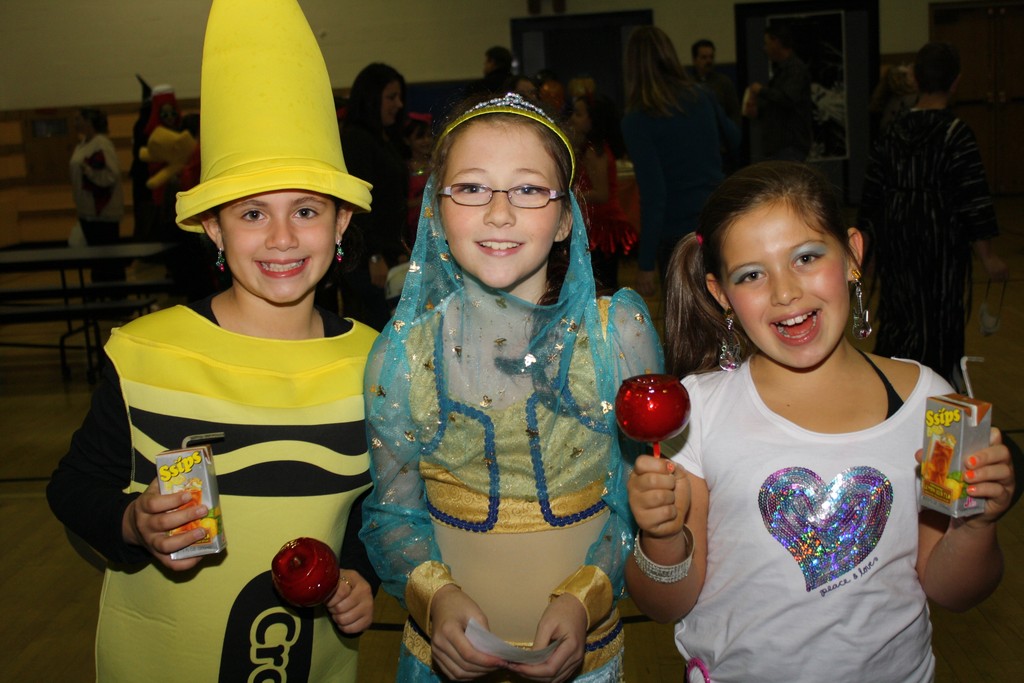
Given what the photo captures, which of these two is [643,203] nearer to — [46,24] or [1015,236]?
[1015,236]

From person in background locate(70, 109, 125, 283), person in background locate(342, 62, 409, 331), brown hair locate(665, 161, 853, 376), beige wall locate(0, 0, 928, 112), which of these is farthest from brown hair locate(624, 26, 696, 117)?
beige wall locate(0, 0, 928, 112)

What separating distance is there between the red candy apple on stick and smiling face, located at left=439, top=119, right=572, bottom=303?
1.13ft

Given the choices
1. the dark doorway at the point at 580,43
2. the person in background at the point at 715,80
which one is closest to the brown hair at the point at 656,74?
the person in background at the point at 715,80

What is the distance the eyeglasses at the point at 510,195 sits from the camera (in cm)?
166

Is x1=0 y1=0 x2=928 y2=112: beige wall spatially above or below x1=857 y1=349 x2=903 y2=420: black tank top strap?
above

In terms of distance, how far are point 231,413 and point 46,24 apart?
1371cm

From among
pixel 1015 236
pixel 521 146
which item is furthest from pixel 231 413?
pixel 1015 236

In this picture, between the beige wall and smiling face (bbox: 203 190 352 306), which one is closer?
smiling face (bbox: 203 190 352 306)

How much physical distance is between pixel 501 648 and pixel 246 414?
24.0 inches

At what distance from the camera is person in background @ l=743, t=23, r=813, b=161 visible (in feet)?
22.9

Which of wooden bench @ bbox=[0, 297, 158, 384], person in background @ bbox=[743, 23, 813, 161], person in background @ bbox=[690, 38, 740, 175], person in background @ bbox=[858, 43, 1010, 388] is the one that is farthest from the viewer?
person in background @ bbox=[690, 38, 740, 175]

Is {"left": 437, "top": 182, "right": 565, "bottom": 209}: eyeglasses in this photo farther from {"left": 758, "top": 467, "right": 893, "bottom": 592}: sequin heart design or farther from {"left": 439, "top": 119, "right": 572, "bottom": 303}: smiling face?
{"left": 758, "top": 467, "right": 893, "bottom": 592}: sequin heart design

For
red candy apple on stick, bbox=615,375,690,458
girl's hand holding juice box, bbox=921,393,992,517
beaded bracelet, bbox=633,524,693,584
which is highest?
red candy apple on stick, bbox=615,375,690,458

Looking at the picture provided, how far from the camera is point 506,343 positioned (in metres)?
1.72
